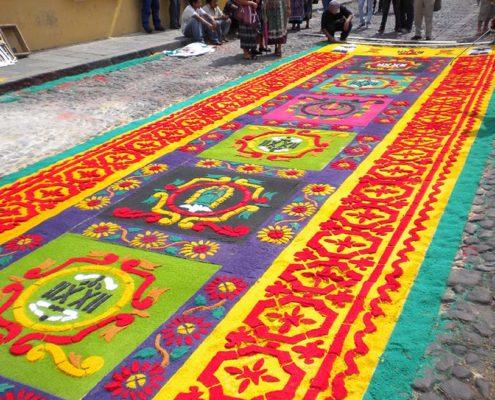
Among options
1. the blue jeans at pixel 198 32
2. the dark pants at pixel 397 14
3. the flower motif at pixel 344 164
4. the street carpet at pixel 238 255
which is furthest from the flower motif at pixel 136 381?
the dark pants at pixel 397 14

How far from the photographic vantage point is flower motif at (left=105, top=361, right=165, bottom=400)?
6.61ft

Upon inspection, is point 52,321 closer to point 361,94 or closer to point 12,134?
point 12,134

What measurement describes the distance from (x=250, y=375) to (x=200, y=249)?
41.9 inches

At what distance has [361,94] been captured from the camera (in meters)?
6.41

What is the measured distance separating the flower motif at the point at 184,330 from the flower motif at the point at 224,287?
0.20 metres

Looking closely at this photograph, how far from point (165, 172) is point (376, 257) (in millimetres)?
2000

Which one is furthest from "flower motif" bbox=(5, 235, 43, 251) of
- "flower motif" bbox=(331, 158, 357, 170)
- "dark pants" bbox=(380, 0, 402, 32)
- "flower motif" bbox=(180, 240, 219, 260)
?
"dark pants" bbox=(380, 0, 402, 32)

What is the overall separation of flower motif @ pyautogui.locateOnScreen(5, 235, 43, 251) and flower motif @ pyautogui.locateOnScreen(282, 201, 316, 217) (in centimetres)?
160

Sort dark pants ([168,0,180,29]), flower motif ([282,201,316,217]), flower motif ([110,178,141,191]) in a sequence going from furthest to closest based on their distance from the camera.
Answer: dark pants ([168,0,180,29]) → flower motif ([110,178,141,191]) → flower motif ([282,201,316,217])

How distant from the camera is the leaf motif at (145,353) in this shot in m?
2.20

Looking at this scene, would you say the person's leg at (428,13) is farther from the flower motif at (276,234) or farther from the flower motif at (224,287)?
the flower motif at (224,287)

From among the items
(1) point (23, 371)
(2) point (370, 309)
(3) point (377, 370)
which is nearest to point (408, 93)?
(2) point (370, 309)

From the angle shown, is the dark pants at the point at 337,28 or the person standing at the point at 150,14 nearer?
the dark pants at the point at 337,28

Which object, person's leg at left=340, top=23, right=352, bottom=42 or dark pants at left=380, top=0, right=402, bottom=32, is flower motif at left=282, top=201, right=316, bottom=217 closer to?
person's leg at left=340, top=23, right=352, bottom=42
